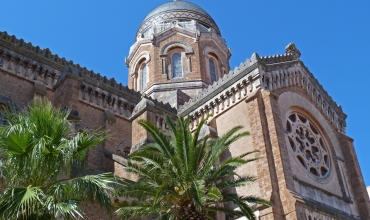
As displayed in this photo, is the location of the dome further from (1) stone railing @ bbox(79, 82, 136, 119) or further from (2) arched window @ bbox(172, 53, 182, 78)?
(1) stone railing @ bbox(79, 82, 136, 119)

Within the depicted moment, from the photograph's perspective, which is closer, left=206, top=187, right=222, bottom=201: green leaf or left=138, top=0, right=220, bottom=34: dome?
left=206, top=187, right=222, bottom=201: green leaf

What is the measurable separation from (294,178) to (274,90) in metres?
3.93

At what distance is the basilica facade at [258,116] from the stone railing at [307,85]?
0.05 metres

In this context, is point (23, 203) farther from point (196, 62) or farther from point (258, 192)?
point (196, 62)

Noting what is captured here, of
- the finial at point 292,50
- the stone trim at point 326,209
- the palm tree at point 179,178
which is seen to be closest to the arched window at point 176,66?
the finial at point 292,50

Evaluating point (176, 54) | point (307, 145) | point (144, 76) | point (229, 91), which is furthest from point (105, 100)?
point (307, 145)

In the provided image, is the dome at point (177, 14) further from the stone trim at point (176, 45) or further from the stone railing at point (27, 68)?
the stone railing at point (27, 68)

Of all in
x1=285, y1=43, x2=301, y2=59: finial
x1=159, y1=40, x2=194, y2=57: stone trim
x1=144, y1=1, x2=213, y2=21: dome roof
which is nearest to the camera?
x1=285, y1=43, x2=301, y2=59: finial

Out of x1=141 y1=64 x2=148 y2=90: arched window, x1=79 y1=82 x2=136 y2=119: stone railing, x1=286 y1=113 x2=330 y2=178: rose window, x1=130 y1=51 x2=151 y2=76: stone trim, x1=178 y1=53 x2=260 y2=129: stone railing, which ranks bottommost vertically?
x1=286 y1=113 x2=330 y2=178: rose window

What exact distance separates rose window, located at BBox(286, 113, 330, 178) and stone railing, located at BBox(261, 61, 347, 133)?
4.58 feet

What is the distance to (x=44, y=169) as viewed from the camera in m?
8.43

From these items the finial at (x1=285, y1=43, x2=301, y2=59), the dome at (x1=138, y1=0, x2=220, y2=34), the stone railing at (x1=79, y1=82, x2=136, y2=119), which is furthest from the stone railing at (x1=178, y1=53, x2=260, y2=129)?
the dome at (x1=138, y1=0, x2=220, y2=34)

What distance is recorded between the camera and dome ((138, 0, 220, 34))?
29.8m

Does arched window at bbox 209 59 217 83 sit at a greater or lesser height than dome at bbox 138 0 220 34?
lesser
